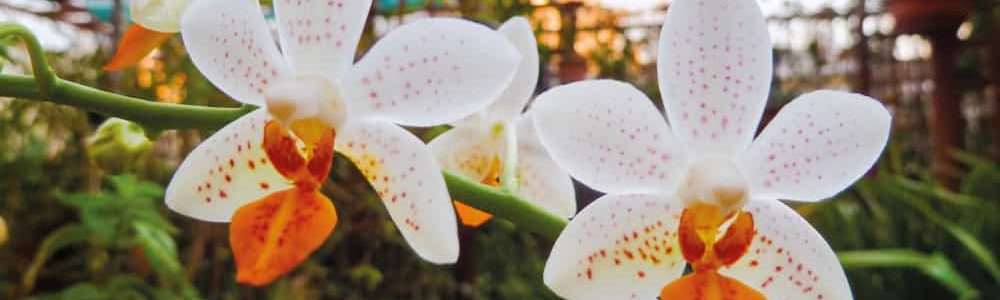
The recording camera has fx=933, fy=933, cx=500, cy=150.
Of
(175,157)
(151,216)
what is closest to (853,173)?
(151,216)

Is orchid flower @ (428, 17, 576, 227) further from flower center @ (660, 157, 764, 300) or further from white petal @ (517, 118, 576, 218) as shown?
flower center @ (660, 157, 764, 300)

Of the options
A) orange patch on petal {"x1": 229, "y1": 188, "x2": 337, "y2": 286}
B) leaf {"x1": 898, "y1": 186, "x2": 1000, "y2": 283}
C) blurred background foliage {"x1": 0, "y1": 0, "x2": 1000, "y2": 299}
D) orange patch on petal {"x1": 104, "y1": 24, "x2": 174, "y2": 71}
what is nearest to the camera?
orange patch on petal {"x1": 229, "y1": 188, "x2": 337, "y2": 286}

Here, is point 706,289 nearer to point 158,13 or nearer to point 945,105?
point 158,13

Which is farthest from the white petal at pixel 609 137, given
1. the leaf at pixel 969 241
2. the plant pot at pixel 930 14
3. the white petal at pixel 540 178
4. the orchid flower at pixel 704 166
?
the plant pot at pixel 930 14

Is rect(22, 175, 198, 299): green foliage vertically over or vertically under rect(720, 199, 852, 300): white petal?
under

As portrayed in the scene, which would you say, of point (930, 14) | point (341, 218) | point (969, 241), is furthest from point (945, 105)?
point (341, 218)

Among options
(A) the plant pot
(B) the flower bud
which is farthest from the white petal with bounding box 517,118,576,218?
(A) the plant pot

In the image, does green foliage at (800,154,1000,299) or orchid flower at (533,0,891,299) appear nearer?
orchid flower at (533,0,891,299)
